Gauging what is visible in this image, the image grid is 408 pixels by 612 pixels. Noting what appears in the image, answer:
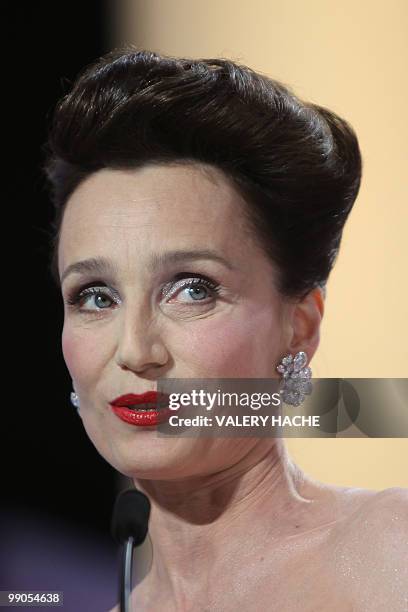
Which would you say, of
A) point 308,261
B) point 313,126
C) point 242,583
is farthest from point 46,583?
point 313,126

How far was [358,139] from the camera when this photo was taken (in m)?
1.49

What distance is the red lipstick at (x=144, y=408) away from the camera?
4.31 feet

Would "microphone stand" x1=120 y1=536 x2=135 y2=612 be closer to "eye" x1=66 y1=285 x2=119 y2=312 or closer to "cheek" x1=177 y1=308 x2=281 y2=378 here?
"cheek" x1=177 y1=308 x2=281 y2=378

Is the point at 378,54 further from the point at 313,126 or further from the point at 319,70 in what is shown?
the point at 313,126

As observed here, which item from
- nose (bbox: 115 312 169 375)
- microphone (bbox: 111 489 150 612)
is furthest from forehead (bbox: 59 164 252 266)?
microphone (bbox: 111 489 150 612)

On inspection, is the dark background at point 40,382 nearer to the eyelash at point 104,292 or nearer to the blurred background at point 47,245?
the blurred background at point 47,245

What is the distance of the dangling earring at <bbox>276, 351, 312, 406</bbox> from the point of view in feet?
4.50

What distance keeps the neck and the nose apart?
202 millimetres

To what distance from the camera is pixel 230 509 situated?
138 centimetres

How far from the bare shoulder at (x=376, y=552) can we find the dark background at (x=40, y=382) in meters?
0.53

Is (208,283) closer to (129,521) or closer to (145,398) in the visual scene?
(145,398)

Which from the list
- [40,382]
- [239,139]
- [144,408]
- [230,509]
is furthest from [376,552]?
[40,382]

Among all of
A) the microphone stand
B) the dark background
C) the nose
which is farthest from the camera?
the dark background

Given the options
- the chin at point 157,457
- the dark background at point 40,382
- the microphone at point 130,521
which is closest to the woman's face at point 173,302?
the chin at point 157,457
